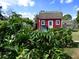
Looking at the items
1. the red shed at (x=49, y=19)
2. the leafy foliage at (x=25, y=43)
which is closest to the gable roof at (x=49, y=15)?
the red shed at (x=49, y=19)

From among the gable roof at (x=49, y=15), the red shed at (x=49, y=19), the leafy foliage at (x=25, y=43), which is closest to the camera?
the leafy foliage at (x=25, y=43)

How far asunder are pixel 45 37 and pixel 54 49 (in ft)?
1.57

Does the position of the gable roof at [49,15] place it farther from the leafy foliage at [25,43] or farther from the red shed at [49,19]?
the leafy foliage at [25,43]

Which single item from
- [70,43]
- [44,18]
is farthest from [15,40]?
[44,18]

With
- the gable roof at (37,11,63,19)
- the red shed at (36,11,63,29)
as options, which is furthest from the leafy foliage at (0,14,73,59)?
the gable roof at (37,11,63,19)

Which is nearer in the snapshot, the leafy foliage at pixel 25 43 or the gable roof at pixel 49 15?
the leafy foliage at pixel 25 43

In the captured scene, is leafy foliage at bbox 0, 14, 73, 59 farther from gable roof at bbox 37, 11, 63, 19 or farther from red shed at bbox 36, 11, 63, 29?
gable roof at bbox 37, 11, 63, 19

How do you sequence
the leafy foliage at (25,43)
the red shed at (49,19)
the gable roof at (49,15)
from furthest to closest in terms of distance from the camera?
the gable roof at (49,15), the red shed at (49,19), the leafy foliage at (25,43)

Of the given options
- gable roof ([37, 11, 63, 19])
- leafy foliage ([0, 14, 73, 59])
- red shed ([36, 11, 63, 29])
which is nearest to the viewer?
leafy foliage ([0, 14, 73, 59])

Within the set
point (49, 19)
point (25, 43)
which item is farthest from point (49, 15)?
point (25, 43)

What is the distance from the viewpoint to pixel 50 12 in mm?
41562

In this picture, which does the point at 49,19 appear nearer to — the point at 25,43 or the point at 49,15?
the point at 49,15

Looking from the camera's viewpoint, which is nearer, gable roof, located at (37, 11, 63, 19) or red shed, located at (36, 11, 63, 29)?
red shed, located at (36, 11, 63, 29)

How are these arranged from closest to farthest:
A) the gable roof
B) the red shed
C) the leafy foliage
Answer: the leafy foliage → the red shed → the gable roof
